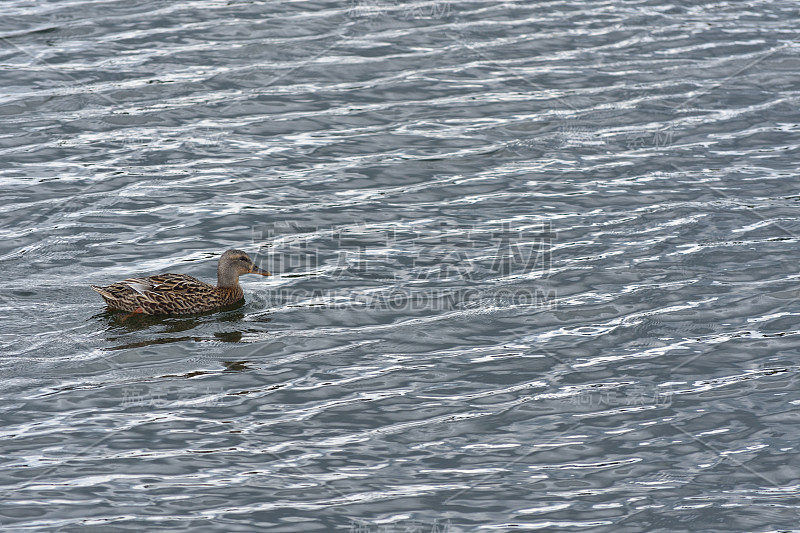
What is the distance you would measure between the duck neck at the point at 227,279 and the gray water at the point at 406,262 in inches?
12.9

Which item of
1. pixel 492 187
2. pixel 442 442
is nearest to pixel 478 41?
pixel 492 187

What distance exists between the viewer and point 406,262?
14.1 m

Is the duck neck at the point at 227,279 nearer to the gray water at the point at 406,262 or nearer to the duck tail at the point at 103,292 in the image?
the gray water at the point at 406,262

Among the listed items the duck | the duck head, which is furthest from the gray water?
the duck head

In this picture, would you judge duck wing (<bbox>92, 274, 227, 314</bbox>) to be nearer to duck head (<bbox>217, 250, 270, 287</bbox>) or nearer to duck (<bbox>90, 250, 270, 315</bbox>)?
duck (<bbox>90, 250, 270, 315</bbox>)

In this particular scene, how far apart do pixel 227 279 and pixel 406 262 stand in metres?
2.36

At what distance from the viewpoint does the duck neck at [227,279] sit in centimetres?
1320

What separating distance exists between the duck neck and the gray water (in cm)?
33

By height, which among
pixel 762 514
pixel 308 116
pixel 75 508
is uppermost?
pixel 308 116

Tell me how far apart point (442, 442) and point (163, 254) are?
5594 millimetres

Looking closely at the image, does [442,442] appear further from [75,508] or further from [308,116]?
[308,116]

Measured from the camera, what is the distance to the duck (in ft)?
40.5

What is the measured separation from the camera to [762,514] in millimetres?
9328

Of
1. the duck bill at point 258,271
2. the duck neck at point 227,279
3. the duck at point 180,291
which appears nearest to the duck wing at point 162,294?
the duck at point 180,291
